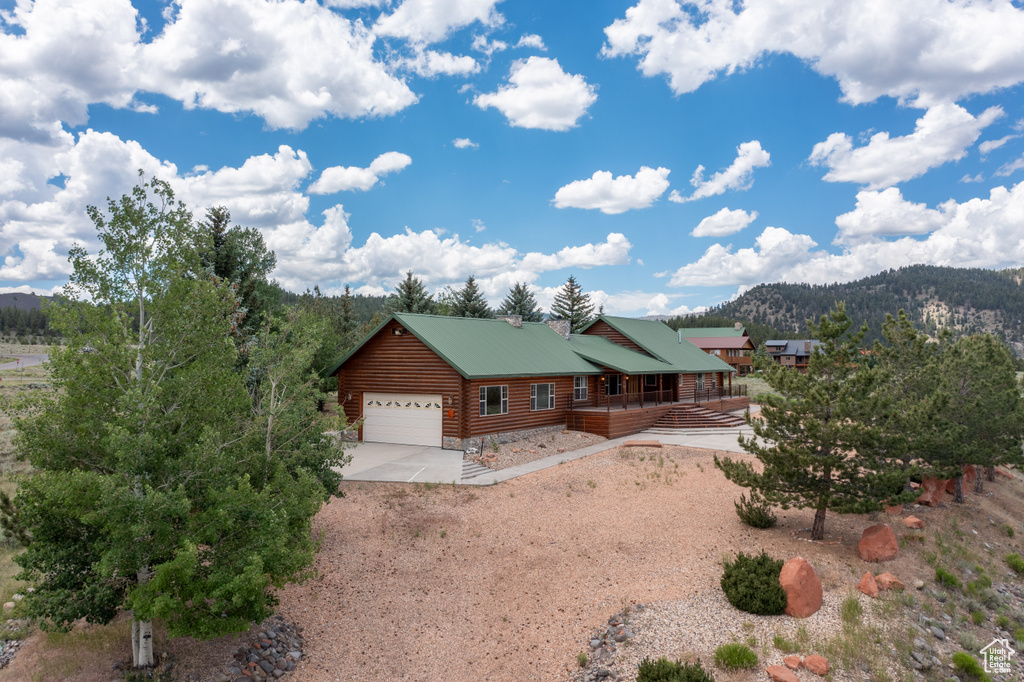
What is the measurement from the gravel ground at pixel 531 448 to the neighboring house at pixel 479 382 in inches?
21.0

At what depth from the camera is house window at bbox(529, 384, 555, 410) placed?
23.0 meters

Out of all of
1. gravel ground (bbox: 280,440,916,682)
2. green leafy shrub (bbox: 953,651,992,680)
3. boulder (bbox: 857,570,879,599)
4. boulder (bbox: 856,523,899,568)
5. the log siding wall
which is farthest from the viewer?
the log siding wall

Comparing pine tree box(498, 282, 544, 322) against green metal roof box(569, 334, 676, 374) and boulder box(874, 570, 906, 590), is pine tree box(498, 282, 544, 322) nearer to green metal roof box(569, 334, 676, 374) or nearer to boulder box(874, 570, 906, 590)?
green metal roof box(569, 334, 676, 374)

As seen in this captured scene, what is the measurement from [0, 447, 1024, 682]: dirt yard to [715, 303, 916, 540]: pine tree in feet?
4.27

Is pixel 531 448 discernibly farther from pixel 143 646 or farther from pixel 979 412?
pixel 143 646

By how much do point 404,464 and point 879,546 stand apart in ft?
44.2

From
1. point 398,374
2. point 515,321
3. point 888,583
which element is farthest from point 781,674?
point 515,321

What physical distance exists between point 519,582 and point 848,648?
5.66 meters

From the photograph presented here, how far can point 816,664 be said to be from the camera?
24.0ft

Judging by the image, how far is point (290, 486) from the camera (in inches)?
316

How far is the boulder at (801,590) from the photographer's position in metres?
8.56

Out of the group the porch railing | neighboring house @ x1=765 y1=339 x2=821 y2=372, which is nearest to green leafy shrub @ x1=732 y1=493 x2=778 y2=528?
the porch railing

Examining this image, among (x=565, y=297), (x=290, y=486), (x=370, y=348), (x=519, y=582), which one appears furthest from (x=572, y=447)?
(x=565, y=297)

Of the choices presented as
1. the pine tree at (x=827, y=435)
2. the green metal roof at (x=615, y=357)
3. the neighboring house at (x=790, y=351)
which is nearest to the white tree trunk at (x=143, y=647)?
Result: the pine tree at (x=827, y=435)
